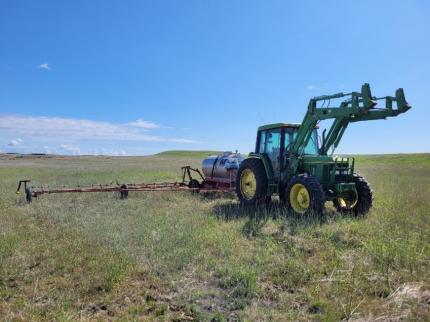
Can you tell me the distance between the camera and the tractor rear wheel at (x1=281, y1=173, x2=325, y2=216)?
910 centimetres

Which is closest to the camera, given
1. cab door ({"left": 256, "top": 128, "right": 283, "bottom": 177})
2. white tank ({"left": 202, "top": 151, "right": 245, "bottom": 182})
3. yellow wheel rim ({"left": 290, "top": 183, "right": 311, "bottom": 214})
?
yellow wheel rim ({"left": 290, "top": 183, "right": 311, "bottom": 214})

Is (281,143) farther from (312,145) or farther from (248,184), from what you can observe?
(248,184)

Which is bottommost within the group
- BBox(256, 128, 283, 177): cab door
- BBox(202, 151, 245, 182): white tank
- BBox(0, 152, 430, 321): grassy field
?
BBox(0, 152, 430, 321): grassy field

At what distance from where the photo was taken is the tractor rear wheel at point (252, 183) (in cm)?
1141

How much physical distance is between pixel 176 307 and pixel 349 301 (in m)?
2.11

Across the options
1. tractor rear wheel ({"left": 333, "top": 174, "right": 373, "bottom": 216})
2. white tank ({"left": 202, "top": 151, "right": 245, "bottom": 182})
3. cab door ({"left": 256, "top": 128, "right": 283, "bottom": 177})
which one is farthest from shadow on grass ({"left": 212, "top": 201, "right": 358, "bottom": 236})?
white tank ({"left": 202, "top": 151, "right": 245, "bottom": 182})

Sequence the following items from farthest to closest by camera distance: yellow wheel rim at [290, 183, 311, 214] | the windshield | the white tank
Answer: the white tank < the windshield < yellow wheel rim at [290, 183, 311, 214]

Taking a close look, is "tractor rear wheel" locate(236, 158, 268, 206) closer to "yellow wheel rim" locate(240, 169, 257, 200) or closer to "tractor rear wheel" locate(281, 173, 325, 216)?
"yellow wheel rim" locate(240, 169, 257, 200)

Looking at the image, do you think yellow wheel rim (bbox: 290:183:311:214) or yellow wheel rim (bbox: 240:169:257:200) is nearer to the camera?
yellow wheel rim (bbox: 290:183:311:214)

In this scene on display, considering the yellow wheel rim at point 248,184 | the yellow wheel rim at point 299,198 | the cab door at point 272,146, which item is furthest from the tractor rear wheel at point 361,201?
the yellow wheel rim at point 248,184

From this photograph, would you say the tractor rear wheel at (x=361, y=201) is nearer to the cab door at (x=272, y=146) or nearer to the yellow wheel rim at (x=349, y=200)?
the yellow wheel rim at (x=349, y=200)

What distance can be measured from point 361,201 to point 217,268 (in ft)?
18.4

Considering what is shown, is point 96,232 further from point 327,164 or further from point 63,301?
point 327,164

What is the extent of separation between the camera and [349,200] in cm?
1030
